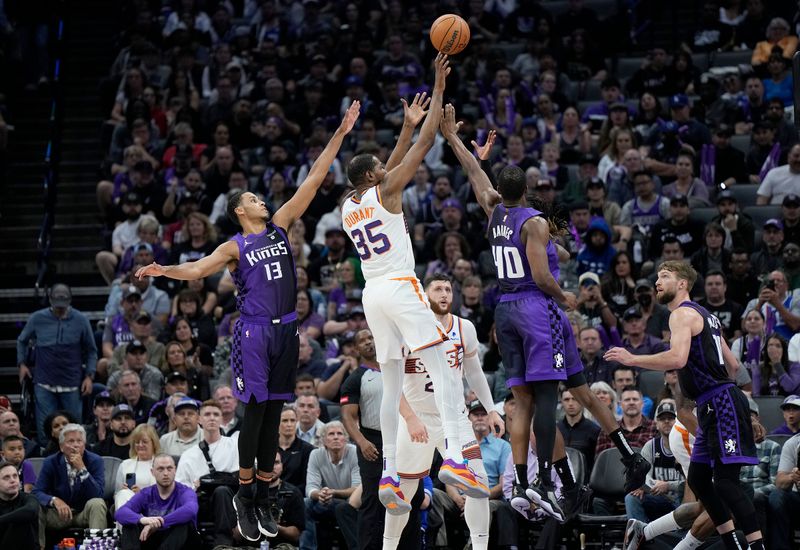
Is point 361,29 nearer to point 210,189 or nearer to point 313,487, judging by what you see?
point 210,189

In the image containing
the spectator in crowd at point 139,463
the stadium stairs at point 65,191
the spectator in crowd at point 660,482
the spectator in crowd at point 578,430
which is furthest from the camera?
the stadium stairs at point 65,191

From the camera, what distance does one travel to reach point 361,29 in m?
22.6

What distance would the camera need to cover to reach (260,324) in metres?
11.0

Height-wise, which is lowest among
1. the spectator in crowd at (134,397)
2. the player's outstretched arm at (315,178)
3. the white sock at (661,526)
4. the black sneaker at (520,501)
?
the white sock at (661,526)

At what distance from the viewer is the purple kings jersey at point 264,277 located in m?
11.1

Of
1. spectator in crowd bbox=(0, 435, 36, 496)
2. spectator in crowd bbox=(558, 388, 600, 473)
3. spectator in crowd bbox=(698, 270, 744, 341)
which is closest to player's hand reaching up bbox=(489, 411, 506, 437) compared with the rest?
spectator in crowd bbox=(558, 388, 600, 473)

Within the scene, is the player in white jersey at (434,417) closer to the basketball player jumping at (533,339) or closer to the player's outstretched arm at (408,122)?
the basketball player jumping at (533,339)

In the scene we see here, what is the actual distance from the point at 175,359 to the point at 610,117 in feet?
23.5

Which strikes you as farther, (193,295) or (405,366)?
(193,295)

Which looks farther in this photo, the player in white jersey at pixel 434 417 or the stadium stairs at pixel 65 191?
the stadium stairs at pixel 65 191

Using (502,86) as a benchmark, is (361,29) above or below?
above

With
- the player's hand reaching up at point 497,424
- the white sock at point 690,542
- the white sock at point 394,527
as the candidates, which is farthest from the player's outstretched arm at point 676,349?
the white sock at point 394,527

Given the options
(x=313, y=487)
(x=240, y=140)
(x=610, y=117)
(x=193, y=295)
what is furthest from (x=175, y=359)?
(x=610, y=117)

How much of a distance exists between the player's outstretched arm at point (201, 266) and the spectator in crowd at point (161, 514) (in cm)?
394
